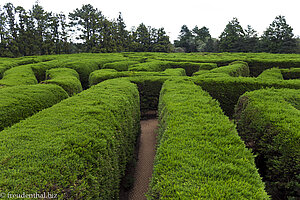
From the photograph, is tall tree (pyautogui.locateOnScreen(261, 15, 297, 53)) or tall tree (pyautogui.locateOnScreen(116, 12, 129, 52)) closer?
tall tree (pyautogui.locateOnScreen(261, 15, 297, 53))

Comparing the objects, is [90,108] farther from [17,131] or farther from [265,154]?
[265,154]

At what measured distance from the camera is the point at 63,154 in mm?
2814

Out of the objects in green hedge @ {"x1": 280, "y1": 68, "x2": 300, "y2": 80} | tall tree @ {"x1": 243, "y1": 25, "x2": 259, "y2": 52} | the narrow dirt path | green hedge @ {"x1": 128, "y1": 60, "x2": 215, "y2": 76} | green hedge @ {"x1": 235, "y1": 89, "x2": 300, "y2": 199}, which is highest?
tall tree @ {"x1": 243, "y1": 25, "x2": 259, "y2": 52}

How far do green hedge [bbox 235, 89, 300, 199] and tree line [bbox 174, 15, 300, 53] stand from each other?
5253cm

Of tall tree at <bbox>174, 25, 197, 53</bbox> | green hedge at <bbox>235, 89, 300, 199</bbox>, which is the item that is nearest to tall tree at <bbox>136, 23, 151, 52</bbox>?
tall tree at <bbox>174, 25, 197, 53</bbox>

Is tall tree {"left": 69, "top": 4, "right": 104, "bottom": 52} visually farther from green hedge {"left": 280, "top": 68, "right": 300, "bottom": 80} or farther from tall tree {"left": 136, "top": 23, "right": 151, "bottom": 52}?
green hedge {"left": 280, "top": 68, "right": 300, "bottom": 80}

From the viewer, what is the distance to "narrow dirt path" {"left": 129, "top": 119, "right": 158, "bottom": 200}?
5.66 m

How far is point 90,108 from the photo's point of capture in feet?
16.0

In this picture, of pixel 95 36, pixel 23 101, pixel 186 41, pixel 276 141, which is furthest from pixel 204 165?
pixel 186 41

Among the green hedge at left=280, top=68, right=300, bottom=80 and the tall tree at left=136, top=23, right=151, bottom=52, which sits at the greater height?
the tall tree at left=136, top=23, right=151, bottom=52

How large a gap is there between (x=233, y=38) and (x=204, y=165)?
6236 cm

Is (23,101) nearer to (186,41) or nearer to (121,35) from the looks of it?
(121,35)

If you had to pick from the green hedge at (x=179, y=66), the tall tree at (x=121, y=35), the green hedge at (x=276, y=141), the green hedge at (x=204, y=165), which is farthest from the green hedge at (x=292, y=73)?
the tall tree at (x=121, y=35)

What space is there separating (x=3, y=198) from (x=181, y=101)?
505 centimetres
